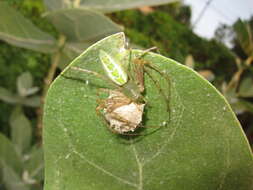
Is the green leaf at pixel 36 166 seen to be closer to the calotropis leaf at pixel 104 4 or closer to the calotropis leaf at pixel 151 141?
the calotropis leaf at pixel 104 4

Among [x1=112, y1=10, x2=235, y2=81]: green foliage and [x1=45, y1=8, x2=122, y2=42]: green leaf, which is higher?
[x1=45, y1=8, x2=122, y2=42]: green leaf

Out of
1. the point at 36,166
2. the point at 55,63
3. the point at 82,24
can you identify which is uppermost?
the point at 82,24

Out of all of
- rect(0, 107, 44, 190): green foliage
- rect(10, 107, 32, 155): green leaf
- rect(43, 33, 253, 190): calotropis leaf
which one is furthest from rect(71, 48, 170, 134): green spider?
rect(10, 107, 32, 155): green leaf

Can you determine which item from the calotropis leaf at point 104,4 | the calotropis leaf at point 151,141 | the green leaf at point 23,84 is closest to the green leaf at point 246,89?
the calotropis leaf at point 104,4

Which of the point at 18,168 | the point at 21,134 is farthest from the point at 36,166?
the point at 21,134

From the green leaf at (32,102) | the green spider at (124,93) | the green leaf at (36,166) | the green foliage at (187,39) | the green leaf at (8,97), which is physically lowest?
the green foliage at (187,39)

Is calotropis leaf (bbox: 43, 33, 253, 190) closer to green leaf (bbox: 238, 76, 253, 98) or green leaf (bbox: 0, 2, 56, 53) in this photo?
green leaf (bbox: 0, 2, 56, 53)

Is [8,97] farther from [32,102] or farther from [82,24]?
[82,24]
